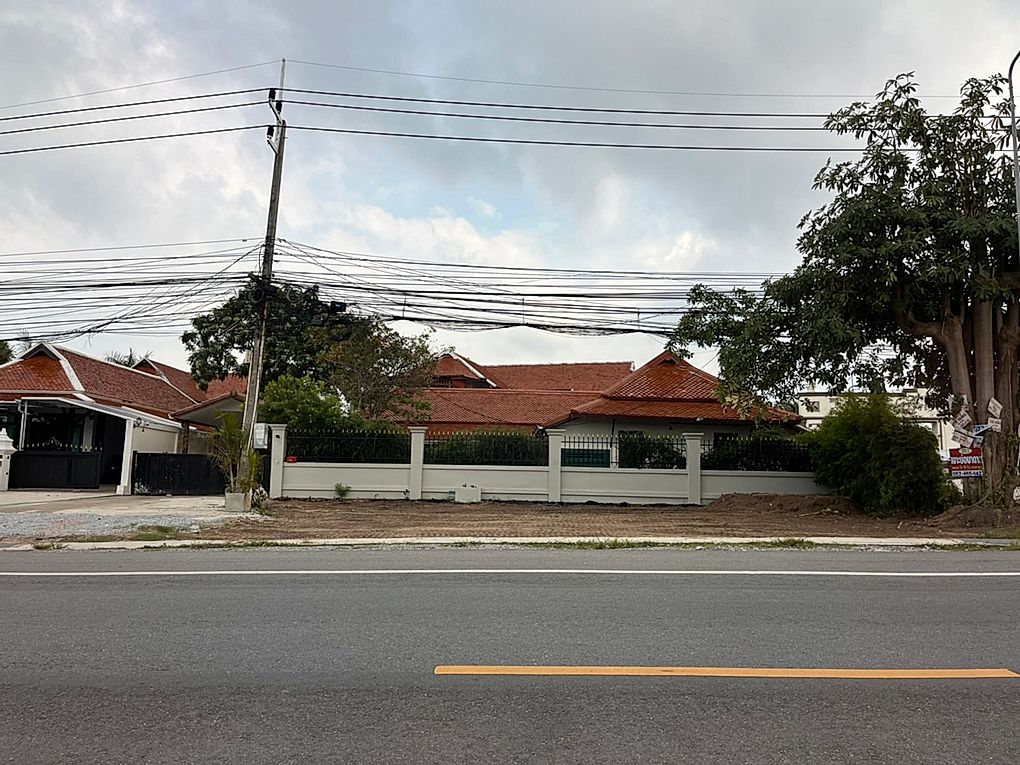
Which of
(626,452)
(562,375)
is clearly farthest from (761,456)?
(562,375)

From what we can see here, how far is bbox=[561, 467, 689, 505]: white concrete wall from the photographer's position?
21.9m

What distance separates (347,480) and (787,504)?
1145cm

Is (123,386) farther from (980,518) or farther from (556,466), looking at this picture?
(980,518)

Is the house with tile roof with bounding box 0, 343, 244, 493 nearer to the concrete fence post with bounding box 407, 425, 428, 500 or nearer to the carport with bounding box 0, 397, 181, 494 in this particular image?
the carport with bounding box 0, 397, 181, 494

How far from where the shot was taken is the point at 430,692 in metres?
4.90

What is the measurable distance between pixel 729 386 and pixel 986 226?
611cm

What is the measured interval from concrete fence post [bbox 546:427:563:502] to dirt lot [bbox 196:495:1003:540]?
0.68m

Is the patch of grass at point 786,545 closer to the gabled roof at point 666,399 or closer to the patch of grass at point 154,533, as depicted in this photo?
the patch of grass at point 154,533

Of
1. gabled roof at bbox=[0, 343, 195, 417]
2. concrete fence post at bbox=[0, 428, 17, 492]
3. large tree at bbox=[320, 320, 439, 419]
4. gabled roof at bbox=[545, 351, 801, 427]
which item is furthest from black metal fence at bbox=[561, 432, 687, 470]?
concrete fence post at bbox=[0, 428, 17, 492]

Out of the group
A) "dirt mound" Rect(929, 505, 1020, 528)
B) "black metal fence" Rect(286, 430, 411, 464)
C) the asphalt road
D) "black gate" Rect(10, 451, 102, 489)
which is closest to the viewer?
the asphalt road

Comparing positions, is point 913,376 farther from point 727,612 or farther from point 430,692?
point 430,692

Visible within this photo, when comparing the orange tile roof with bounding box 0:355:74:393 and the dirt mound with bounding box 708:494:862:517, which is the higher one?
the orange tile roof with bounding box 0:355:74:393

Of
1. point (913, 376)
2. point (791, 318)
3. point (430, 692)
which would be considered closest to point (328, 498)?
point (791, 318)

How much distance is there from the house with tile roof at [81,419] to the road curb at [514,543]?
530 inches
